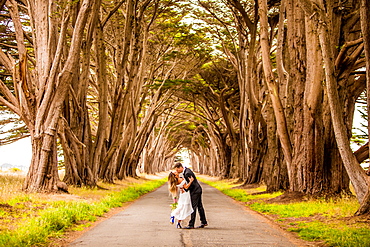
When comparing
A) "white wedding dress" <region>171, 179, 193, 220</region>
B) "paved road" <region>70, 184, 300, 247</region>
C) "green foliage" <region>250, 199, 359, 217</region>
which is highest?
"white wedding dress" <region>171, 179, 193, 220</region>

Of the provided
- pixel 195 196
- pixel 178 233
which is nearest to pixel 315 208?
pixel 195 196

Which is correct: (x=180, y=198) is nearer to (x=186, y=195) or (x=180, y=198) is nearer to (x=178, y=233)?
(x=186, y=195)

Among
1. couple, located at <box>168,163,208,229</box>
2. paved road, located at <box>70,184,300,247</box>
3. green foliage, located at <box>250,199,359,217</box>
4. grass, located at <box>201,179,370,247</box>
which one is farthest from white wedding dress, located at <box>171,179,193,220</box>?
green foliage, located at <box>250,199,359,217</box>

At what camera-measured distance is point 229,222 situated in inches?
384

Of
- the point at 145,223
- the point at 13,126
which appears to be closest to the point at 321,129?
the point at 145,223

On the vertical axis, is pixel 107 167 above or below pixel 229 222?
above

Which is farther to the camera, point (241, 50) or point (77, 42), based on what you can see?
point (241, 50)

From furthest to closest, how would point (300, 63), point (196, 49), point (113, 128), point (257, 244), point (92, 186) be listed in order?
point (196, 49) < point (113, 128) < point (92, 186) < point (300, 63) < point (257, 244)

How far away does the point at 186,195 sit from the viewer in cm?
895

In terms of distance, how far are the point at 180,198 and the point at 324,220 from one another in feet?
10.4

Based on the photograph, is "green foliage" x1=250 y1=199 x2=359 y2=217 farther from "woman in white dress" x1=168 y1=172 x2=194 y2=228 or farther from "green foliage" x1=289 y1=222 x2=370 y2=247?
"woman in white dress" x1=168 y1=172 x2=194 y2=228

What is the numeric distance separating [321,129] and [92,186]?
29.5 ft

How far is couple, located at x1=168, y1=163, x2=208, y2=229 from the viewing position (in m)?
8.75

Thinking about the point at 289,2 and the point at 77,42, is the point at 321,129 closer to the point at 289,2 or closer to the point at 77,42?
the point at 289,2
